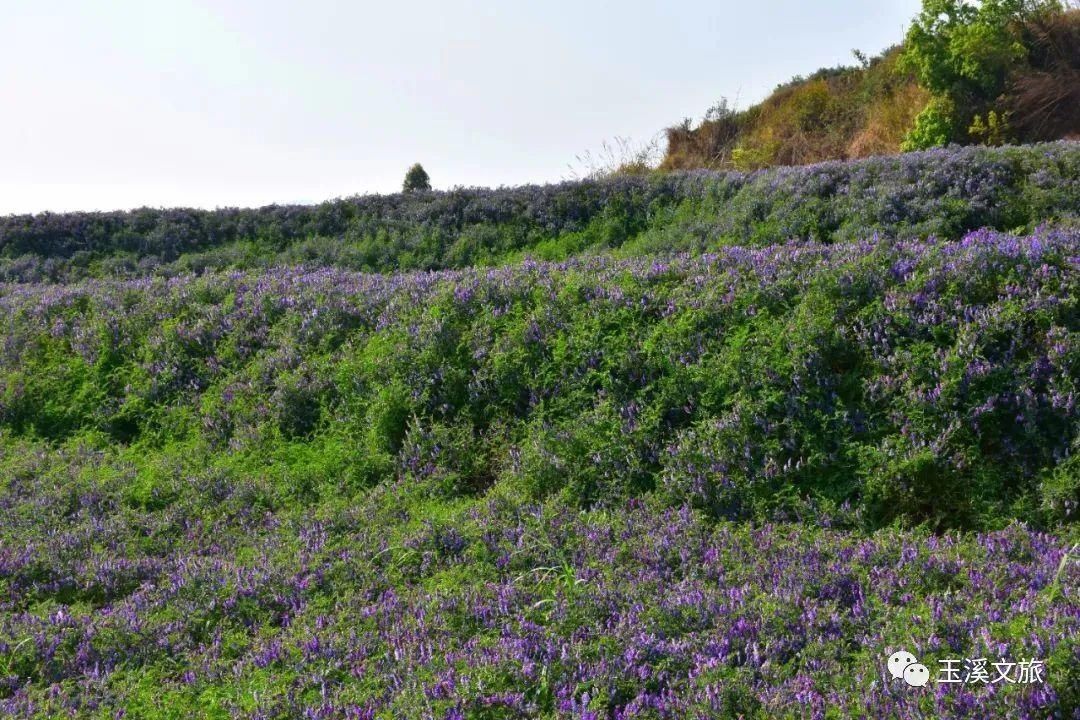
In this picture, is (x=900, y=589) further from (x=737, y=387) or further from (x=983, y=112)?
(x=983, y=112)

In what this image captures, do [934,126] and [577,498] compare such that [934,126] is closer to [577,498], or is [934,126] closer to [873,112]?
[873,112]

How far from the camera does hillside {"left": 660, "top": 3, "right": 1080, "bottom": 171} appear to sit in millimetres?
22406

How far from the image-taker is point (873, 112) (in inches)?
1042

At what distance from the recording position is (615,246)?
1555cm

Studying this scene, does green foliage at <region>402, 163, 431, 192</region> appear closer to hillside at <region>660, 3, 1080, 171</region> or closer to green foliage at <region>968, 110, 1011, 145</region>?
hillside at <region>660, 3, 1080, 171</region>

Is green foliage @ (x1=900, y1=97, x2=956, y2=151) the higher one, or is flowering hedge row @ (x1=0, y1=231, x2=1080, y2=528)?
green foliage @ (x1=900, y1=97, x2=956, y2=151)

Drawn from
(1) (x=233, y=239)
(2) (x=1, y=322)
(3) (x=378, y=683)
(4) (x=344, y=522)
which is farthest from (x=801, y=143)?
(3) (x=378, y=683)

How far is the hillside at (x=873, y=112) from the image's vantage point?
73.5ft

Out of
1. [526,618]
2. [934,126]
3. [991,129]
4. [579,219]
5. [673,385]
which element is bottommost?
[526,618]

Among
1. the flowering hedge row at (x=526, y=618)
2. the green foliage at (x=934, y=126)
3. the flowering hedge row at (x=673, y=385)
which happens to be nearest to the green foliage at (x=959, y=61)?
the green foliage at (x=934, y=126)

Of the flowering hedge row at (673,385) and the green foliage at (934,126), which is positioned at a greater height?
the green foliage at (934,126)

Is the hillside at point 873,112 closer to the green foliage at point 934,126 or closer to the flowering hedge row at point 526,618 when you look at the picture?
the green foliage at point 934,126

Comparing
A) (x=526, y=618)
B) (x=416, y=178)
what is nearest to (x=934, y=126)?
(x=416, y=178)

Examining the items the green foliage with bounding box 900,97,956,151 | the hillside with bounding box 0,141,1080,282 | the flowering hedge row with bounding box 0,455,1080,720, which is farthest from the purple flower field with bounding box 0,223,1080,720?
the green foliage with bounding box 900,97,956,151
